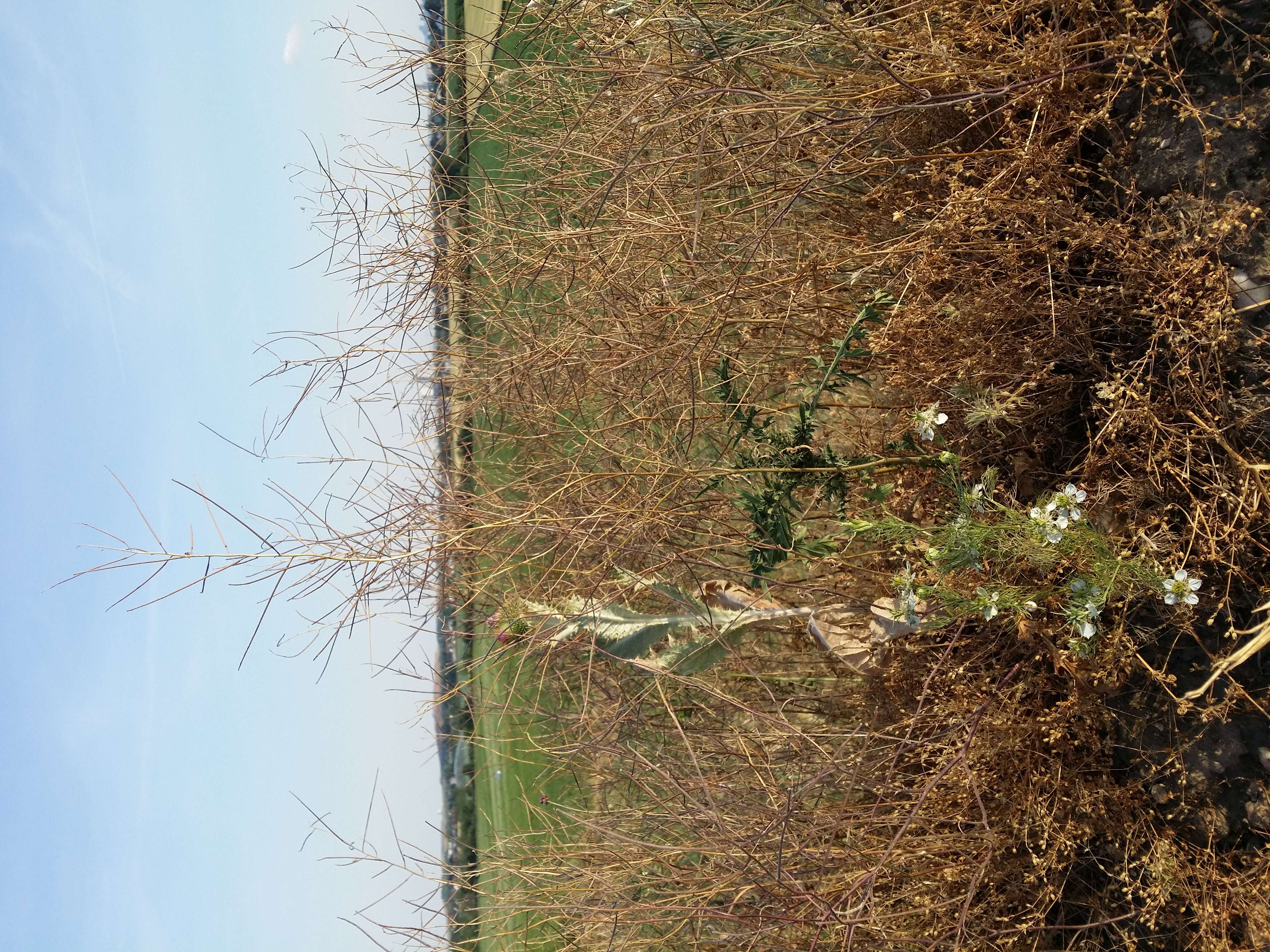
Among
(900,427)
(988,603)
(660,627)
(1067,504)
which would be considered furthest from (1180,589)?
(660,627)

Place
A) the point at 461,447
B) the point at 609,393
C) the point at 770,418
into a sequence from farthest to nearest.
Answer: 1. the point at 461,447
2. the point at 609,393
3. the point at 770,418

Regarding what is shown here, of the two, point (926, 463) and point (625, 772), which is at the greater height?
point (926, 463)

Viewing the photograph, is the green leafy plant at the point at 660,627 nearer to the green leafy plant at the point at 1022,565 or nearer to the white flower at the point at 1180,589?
the green leafy plant at the point at 1022,565

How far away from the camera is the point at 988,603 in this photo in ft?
9.13

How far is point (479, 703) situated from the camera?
621 cm

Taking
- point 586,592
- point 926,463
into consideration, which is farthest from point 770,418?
point 586,592

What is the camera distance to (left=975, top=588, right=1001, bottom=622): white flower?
2.75m

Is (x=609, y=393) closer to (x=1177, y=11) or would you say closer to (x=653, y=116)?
(x=653, y=116)

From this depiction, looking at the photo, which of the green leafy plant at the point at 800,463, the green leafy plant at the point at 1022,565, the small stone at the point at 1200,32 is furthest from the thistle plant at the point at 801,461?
the small stone at the point at 1200,32

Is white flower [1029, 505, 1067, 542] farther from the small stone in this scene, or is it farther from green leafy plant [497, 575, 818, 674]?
the small stone

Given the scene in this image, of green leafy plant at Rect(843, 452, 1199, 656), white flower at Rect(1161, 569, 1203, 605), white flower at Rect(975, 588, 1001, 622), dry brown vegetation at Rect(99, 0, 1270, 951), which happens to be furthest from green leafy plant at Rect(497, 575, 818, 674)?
white flower at Rect(1161, 569, 1203, 605)

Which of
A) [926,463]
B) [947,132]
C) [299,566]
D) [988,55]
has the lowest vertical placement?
[299,566]

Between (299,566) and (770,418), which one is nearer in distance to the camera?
(299,566)

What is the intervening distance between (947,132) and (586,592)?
2647 millimetres
